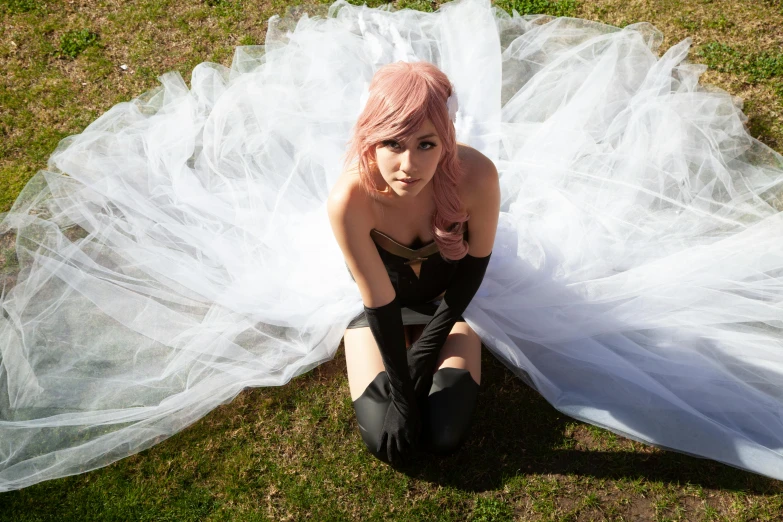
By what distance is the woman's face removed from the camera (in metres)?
2.64

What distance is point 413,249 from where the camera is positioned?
339 cm

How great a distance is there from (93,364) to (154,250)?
744mm

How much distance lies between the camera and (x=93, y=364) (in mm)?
3852

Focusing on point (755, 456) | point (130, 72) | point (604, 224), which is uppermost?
point (130, 72)

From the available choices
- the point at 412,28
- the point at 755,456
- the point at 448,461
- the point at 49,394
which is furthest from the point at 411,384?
the point at 412,28

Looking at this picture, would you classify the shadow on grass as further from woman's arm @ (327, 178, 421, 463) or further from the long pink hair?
the long pink hair

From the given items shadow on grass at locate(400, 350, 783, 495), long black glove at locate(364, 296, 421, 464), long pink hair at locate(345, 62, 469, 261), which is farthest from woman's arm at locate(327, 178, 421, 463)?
shadow on grass at locate(400, 350, 783, 495)

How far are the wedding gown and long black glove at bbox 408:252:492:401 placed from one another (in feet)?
0.90

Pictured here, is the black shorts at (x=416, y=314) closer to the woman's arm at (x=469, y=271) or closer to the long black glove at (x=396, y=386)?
the woman's arm at (x=469, y=271)

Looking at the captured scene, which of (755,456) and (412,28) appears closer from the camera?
(755,456)

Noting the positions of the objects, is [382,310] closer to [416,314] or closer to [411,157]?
[416,314]

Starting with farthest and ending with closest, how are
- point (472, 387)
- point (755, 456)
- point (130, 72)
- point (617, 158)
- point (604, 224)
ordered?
point (130, 72), point (617, 158), point (604, 224), point (472, 387), point (755, 456)

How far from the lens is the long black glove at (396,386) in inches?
130

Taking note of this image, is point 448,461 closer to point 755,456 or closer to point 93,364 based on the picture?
point 755,456
